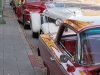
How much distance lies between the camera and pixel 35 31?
11.9 meters

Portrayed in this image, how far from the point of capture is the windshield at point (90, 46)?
14.7ft

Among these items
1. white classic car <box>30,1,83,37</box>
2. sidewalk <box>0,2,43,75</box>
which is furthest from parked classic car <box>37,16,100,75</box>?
white classic car <box>30,1,83,37</box>

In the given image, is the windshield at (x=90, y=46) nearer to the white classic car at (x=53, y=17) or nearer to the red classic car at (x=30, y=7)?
the white classic car at (x=53, y=17)

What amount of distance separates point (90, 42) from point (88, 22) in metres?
0.44

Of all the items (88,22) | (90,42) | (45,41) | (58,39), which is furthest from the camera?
(45,41)

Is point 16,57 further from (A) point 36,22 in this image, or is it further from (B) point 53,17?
(A) point 36,22

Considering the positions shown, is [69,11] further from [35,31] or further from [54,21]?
[35,31]

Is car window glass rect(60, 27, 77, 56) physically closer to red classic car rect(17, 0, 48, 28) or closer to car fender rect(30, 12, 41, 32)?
car fender rect(30, 12, 41, 32)

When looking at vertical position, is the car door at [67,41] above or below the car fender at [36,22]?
A: above

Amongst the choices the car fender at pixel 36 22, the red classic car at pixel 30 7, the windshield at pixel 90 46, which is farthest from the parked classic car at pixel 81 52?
the red classic car at pixel 30 7

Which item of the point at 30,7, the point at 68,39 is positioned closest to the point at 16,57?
the point at 68,39

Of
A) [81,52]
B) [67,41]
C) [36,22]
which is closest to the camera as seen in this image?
[81,52]

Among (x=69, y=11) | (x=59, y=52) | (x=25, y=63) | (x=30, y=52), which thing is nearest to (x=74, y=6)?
(x=69, y=11)

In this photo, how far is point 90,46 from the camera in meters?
4.61
